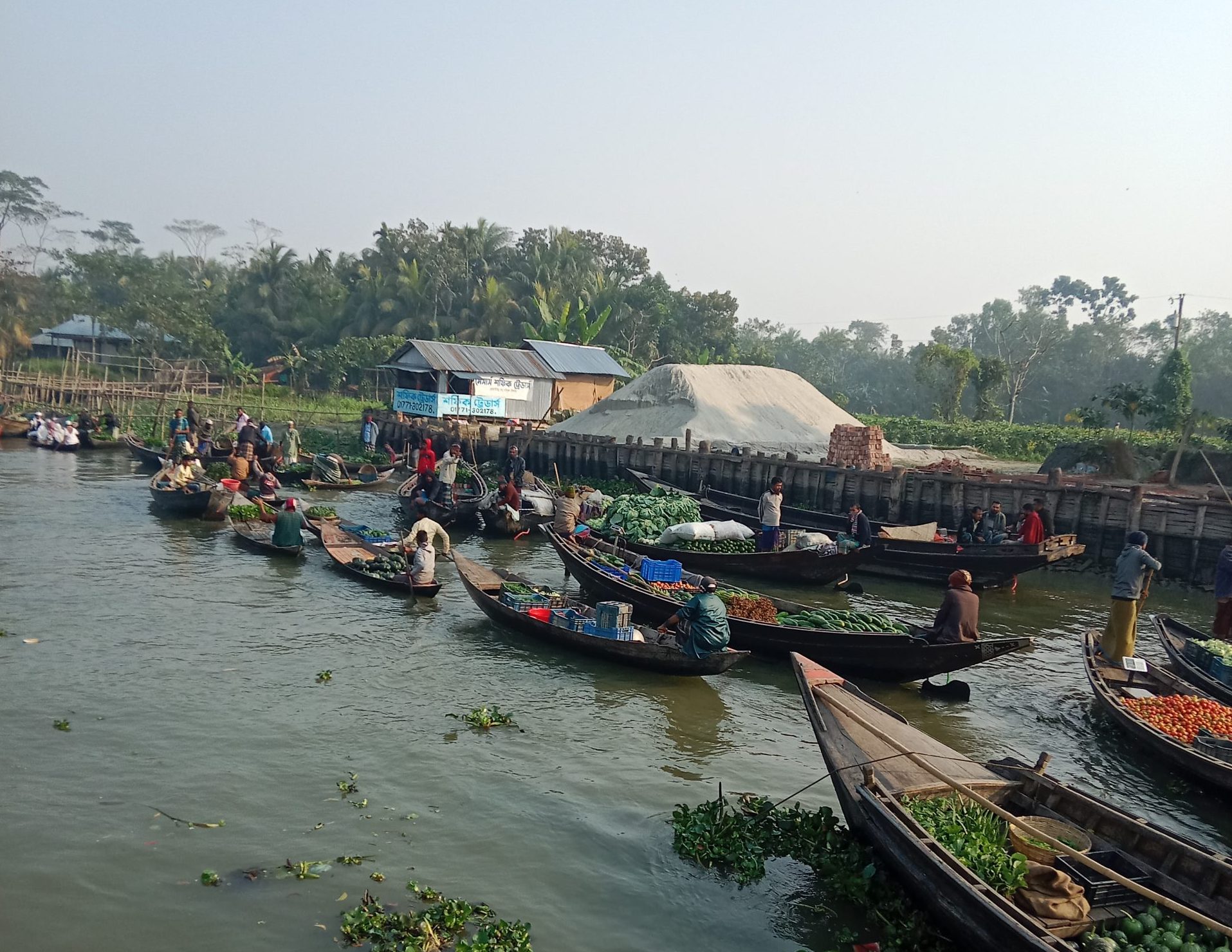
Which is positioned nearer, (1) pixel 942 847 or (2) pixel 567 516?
(1) pixel 942 847

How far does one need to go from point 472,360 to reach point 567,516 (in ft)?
81.4

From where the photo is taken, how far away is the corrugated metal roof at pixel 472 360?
42.6 m

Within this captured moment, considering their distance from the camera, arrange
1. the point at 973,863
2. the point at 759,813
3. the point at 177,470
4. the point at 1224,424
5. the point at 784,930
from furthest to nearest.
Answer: the point at 1224,424, the point at 177,470, the point at 759,813, the point at 784,930, the point at 973,863

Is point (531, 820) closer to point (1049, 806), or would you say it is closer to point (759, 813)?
point (759, 813)

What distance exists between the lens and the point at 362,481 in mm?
31844

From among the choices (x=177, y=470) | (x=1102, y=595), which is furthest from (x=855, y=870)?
(x=177, y=470)

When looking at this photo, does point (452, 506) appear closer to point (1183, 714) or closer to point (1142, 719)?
point (1142, 719)

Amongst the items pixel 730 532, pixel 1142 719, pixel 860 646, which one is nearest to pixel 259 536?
pixel 730 532

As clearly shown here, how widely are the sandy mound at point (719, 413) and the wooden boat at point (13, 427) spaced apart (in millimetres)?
23781

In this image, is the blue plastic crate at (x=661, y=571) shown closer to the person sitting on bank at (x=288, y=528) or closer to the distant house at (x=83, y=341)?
the person sitting on bank at (x=288, y=528)

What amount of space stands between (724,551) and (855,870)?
13.3 metres

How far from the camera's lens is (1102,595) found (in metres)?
21.8

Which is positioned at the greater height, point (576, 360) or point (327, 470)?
point (576, 360)

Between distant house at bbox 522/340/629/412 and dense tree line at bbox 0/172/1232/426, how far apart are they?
7.07 m
